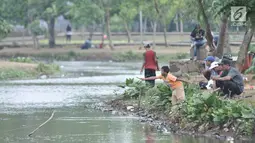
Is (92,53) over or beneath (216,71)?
beneath

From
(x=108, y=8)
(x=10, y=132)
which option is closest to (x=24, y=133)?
(x=10, y=132)

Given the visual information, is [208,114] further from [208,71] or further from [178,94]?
[208,71]

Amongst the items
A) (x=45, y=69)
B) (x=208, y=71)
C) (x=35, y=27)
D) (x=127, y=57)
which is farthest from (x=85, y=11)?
(x=208, y=71)

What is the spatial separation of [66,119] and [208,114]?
500 cm

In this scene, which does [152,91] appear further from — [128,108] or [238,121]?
[238,121]

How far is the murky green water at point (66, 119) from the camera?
16.8 meters

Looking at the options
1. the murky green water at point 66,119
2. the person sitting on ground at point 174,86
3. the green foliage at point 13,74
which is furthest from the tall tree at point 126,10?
the person sitting on ground at point 174,86

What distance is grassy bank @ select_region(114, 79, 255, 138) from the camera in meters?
16.0

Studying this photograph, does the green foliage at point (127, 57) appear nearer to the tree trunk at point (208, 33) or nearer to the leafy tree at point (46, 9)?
the leafy tree at point (46, 9)

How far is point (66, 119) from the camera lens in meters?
20.4

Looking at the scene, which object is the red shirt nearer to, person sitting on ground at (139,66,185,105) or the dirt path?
person sitting on ground at (139,66,185,105)

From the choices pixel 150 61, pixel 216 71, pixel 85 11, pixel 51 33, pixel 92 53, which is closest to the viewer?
pixel 216 71

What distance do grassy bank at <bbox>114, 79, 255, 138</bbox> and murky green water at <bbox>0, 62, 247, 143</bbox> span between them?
24.3 inches

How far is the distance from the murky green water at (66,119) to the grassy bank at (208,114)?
0.62 meters
